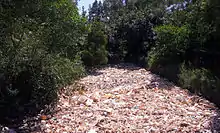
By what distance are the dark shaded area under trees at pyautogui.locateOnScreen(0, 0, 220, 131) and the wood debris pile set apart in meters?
0.50

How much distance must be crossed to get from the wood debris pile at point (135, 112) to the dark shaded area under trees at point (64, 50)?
1.63 feet

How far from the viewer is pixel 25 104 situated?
18.7 feet

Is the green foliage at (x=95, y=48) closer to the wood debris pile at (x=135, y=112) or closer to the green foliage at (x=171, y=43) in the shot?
the green foliage at (x=171, y=43)

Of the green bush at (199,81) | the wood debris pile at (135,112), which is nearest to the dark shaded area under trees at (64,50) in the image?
the green bush at (199,81)

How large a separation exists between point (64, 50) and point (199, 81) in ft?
10.6

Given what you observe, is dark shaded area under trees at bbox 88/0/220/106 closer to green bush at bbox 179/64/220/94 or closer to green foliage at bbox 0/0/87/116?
green bush at bbox 179/64/220/94

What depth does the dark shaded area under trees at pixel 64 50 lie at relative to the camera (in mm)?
A: 4852

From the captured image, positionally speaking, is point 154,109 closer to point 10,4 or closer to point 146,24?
point 10,4

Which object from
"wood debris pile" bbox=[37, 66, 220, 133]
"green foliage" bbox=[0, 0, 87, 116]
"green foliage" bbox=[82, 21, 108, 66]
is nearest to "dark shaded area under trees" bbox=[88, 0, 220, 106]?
"wood debris pile" bbox=[37, 66, 220, 133]

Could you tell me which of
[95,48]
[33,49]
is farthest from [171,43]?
[33,49]

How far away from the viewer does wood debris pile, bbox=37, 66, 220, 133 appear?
473 cm

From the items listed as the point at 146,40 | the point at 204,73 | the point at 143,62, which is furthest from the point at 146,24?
the point at 204,73

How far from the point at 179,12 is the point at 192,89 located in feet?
14.1

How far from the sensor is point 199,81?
23.5 feet
